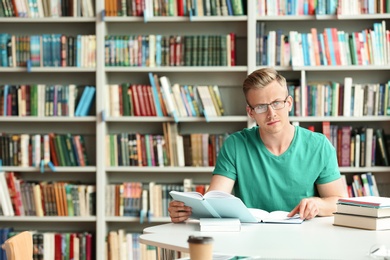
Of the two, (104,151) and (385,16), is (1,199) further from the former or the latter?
(385,16)

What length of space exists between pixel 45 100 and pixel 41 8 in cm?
63

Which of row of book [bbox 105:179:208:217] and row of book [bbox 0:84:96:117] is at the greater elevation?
row of book [bbox 0:84:96:117]

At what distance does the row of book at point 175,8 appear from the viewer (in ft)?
16.2

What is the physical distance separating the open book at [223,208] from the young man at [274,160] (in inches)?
9.5

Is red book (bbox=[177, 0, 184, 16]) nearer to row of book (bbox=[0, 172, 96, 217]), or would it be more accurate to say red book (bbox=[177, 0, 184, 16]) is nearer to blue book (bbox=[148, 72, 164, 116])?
blue book (bbox=[148, 72, 164, 116])

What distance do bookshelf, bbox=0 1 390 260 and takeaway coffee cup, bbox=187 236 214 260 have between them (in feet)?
10.3

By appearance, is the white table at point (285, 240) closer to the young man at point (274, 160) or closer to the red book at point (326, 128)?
the young man at point (274, 160)

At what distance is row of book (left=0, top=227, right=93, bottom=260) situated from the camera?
5047 mm

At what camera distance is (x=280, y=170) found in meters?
3.11

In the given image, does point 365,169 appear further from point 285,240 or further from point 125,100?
point 285,240

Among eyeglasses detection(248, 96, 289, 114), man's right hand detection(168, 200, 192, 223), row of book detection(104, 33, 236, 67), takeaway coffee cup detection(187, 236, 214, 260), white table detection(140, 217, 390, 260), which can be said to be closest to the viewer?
takeaway coffee cup detection(187, 236, 214, 260)

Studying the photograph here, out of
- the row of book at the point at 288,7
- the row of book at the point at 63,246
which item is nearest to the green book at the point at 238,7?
the row of book at the point at 288,7

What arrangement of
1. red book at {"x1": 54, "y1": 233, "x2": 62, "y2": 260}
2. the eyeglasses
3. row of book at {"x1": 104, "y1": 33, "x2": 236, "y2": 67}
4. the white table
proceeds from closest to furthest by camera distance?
the white table → the eyeglasses → row of book at {"x1": 104, "y1": 33, "x2": 236, "y2": 67} → red book at {"x1": 54, "y1": 233, "x2": 62, "y2": 260}

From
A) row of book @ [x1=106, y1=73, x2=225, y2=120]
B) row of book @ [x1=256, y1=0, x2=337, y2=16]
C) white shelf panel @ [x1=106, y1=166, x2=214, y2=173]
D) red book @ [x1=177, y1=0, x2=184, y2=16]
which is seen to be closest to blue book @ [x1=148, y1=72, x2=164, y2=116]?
row of book @ [x1=106, y1=73, x2=225, y2=120]
